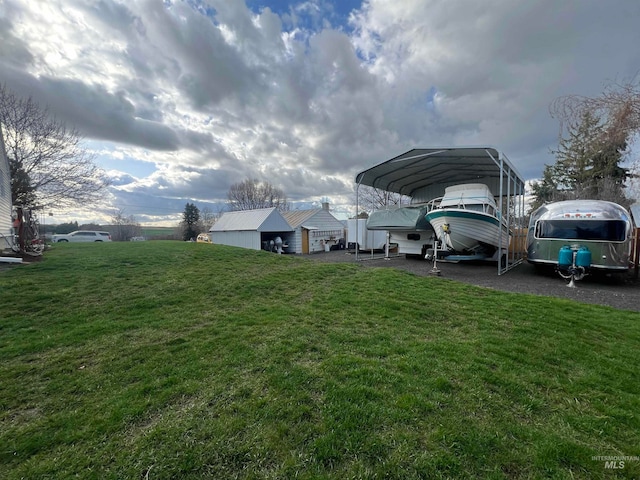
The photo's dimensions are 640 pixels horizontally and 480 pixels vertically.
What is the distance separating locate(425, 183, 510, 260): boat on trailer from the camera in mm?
8578

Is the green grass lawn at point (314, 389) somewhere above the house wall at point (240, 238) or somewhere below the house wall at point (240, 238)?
below

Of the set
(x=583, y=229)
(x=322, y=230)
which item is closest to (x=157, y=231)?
(x=322, y=230)

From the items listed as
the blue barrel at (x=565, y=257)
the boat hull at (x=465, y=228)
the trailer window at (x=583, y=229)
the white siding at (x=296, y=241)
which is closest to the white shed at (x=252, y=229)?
the white siding at (x=296, y=241)

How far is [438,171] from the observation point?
499 inches

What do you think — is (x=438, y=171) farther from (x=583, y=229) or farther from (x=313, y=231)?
(x=313, y=231)

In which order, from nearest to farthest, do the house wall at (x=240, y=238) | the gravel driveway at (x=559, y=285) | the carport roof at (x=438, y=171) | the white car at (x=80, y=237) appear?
1. the gravel driveway at (x=559, y=285)
2. the carport roof at (x=438, y=171)
3. the house wall at (x=240, y=238)
4. the white car at (x=80, y=237)

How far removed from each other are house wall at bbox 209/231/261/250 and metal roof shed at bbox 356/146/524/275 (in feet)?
35.9

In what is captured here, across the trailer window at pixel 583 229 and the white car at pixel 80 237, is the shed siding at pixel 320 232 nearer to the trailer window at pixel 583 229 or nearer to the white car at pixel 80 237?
the trailer window at pixel 583 229

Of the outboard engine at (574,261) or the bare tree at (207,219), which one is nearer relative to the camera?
the outboard engine at (574,261)

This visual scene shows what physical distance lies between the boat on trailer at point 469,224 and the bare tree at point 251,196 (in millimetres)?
35054

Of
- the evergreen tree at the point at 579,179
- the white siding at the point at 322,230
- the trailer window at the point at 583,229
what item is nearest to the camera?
the trailer window at the point at 583,229

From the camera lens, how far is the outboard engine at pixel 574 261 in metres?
7.38

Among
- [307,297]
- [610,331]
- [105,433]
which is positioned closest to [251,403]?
[105,433]

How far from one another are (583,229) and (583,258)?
94cm
